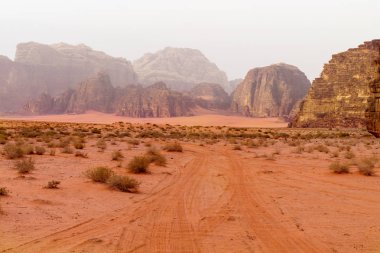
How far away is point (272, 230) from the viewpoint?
8.15 meters

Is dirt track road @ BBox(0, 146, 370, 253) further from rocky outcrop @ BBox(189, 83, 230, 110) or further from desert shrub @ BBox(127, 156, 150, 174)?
rocky outcrop @ BBox(189, 83, 230, 110)

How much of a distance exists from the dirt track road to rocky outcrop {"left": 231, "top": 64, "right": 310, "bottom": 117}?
108368 millimetres

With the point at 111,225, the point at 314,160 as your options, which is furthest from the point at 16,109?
the point at 111,225

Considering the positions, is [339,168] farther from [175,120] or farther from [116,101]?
[116,101]

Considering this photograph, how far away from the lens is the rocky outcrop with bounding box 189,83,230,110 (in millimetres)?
131375

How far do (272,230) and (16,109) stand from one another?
138 meters

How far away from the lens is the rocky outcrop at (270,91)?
122438 mm

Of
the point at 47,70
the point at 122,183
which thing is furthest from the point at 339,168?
the point at 47,70

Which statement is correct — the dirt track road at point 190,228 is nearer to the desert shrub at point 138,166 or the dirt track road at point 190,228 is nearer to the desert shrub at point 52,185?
the desert shrub at point 52,185

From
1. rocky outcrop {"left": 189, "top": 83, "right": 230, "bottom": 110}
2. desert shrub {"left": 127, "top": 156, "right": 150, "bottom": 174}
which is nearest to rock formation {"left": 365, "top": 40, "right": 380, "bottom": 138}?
desert shrub {"left": 127, "top": 156, "right": 150, "bottom": 174}

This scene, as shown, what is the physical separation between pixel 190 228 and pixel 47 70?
518ft

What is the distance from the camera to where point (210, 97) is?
5536 inches

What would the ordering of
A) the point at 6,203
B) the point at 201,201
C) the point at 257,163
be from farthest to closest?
the point at 257,163, the point at 201,201, the point at 6,203

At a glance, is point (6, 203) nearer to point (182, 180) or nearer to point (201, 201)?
point (201, 201)
